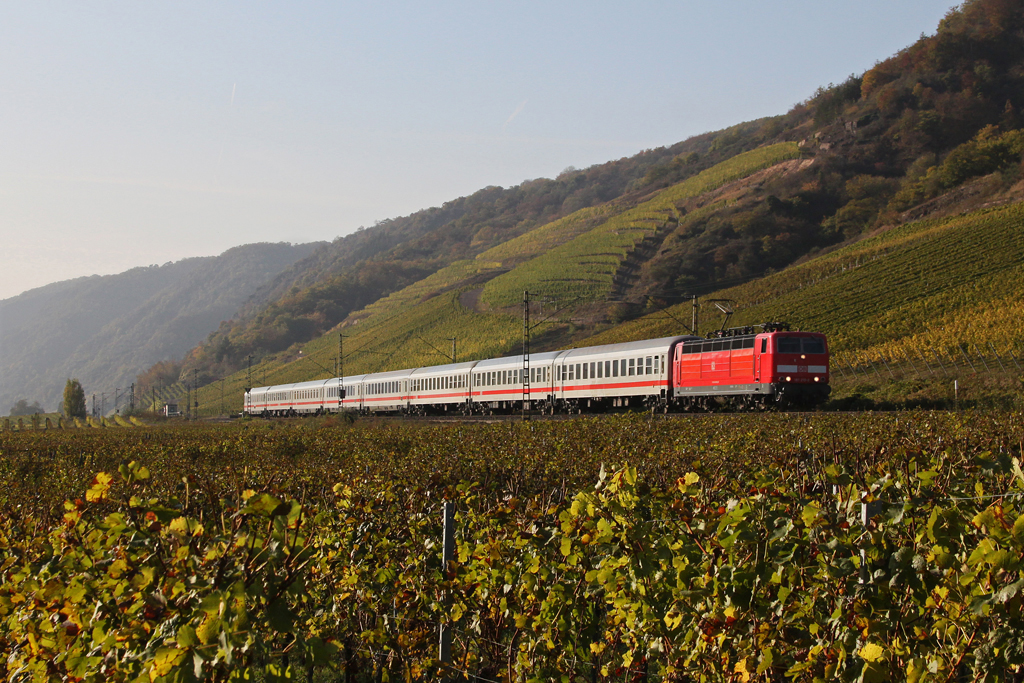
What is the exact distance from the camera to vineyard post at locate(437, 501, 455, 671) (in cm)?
509

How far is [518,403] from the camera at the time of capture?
41750mm

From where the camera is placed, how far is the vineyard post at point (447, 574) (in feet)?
16.7

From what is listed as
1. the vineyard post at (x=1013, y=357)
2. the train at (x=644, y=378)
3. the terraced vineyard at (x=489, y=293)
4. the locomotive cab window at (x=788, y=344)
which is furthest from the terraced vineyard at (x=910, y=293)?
the terraced vineyard at (x=489, y=293)

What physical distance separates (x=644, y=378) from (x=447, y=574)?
2831 centimetres

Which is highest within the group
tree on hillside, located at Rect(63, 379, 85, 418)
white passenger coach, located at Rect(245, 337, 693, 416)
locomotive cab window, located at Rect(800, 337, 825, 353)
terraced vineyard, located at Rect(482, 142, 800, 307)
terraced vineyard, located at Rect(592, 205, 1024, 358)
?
terraced vineyard, located at Rect(482, 142, 800, 307)

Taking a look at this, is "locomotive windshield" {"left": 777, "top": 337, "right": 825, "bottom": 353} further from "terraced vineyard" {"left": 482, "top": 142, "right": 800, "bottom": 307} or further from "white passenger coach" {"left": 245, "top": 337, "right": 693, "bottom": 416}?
"terraced vineyard" {"left": 482, "top": 142, "right": 800, "bottom": 307}

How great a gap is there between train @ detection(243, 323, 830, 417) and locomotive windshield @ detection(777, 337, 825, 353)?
0.11ft

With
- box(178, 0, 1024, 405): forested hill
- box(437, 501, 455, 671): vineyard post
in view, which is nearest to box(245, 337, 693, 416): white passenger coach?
box(178, 0, 1024, 405): forested hill

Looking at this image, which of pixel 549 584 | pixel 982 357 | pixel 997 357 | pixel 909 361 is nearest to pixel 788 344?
pixel 997 357

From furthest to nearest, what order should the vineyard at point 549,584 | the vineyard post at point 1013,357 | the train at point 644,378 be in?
the vineyard post at point 1013,357
the train at point 644,378
the vineyard at point 549,584

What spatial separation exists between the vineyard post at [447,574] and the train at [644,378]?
23.6 meters

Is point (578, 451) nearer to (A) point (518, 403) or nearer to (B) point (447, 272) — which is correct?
(A) point (518, 403)

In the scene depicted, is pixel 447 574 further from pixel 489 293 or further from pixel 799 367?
pixel 489 293

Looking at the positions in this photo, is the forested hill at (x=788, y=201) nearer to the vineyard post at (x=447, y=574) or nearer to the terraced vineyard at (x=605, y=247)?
the terraced vineyard at (x=605, y=247)
